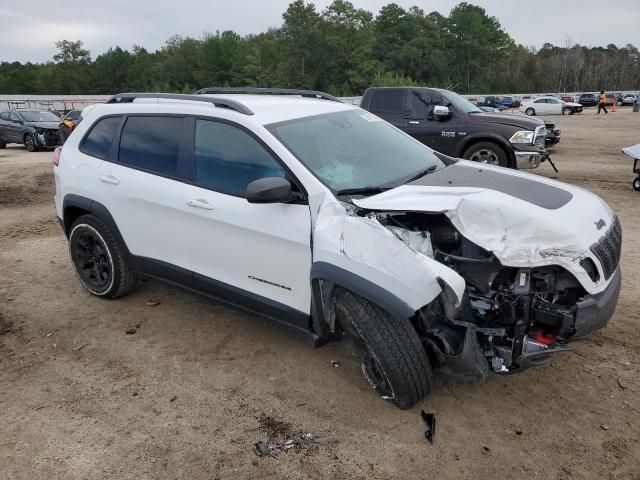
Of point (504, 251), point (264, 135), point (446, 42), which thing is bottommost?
point (504, 251)

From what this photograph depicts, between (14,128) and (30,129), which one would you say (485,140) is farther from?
(14,128)

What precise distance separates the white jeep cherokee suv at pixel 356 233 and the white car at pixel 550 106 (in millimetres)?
39799

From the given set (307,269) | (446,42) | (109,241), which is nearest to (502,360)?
(307,269)

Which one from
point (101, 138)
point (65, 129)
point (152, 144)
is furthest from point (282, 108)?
point (65, 129)

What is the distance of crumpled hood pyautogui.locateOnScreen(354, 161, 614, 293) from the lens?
268 centimetres

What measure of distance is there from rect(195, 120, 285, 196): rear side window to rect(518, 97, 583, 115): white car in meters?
40.4

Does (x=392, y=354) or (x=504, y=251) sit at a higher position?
(x=504, y=251)

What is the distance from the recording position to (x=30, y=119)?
18.8m

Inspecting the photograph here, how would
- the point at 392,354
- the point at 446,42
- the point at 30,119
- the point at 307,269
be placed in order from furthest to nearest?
the point at 446,42 → the point at 30,119 → the point at 307,269 → the point at 392,354

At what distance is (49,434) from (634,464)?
10.7 ft

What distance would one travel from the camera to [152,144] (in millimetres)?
4043

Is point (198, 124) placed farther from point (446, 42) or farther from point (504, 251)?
point (446, 42)

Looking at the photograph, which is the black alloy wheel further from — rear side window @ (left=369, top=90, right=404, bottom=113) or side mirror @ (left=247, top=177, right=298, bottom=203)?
rear side window @ (left=369, top=90, right=404, bottom=113)

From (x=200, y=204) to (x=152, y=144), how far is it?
33.2 inches
